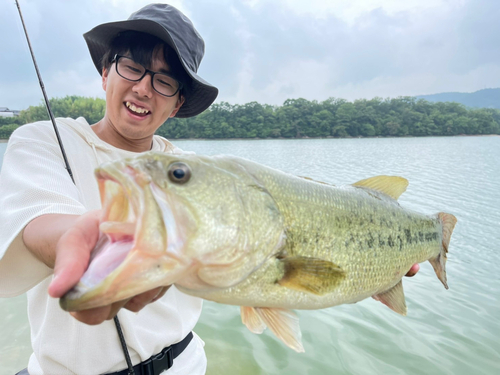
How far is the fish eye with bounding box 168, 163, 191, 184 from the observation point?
4.55 ft

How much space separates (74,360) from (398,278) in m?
2.09

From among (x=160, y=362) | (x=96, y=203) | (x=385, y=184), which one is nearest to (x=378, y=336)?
(x=385, y=184)

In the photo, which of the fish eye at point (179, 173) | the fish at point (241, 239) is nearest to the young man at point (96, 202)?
the fish at point (241, 239)

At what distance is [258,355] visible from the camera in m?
4.99

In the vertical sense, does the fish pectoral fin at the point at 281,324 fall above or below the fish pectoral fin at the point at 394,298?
above

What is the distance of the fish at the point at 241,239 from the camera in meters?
1.17

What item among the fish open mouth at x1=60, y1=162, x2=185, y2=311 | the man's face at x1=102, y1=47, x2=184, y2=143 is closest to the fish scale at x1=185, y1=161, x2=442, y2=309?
the fish open mouth at x1=60, y1=162, x2=185, y2=311

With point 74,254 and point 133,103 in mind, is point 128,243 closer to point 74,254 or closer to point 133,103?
point 74,254

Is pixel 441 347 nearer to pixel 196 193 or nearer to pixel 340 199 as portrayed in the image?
pixel 340 199

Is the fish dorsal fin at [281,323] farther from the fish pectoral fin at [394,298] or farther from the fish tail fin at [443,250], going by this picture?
the fish tail fin at [443,250]

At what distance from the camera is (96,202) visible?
2.21 meters

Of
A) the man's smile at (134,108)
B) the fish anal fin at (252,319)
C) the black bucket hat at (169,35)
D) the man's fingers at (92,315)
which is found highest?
the black bucket hat at (169,35)

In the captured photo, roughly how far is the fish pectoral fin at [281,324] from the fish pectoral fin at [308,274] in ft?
0.80

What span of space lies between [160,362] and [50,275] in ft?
3.17
